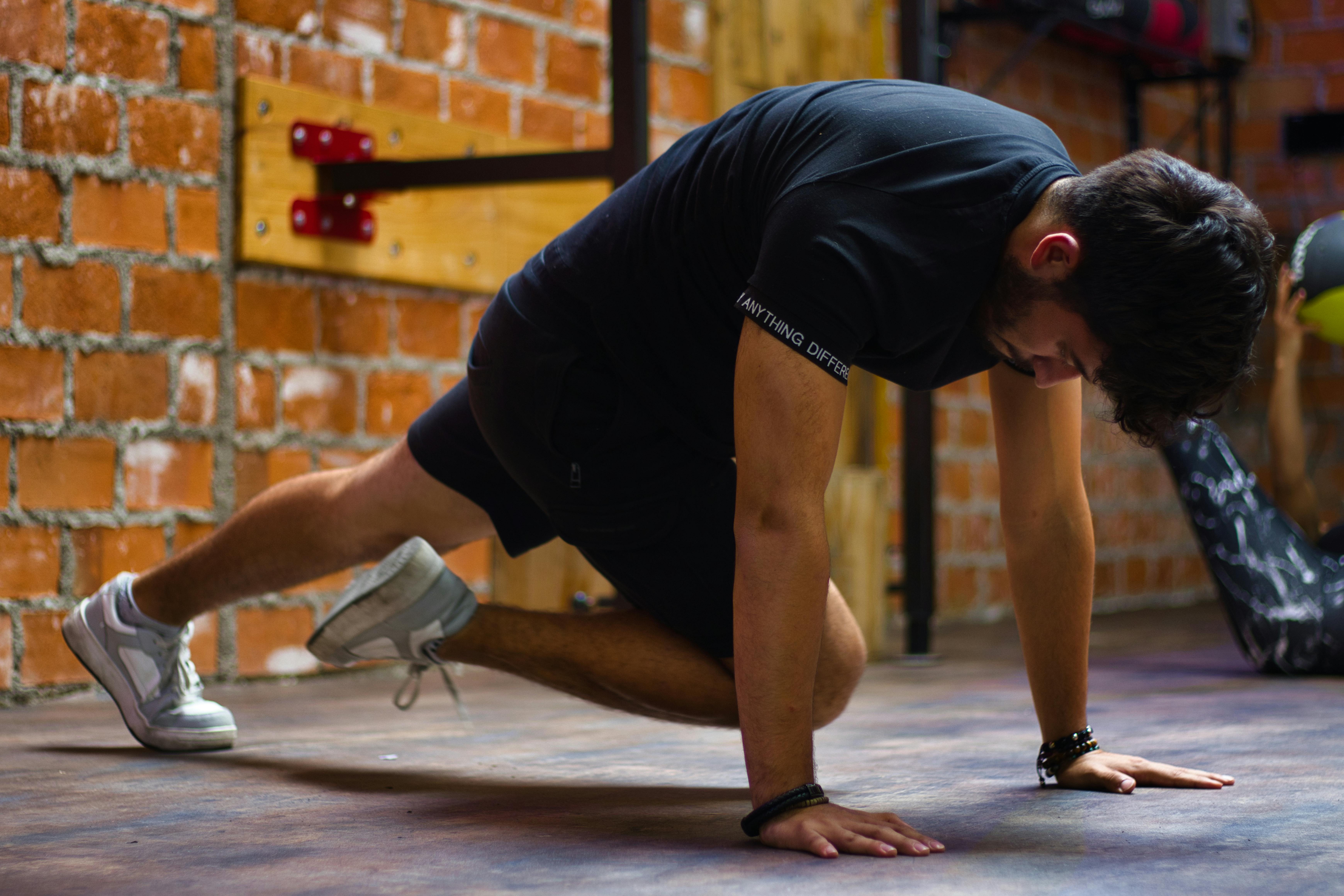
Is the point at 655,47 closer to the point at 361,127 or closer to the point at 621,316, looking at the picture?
the point at 361,127

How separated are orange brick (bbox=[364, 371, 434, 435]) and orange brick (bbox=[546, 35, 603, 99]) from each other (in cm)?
78

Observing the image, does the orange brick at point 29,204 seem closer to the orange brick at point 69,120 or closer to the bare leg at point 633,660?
the orange brick at point 69,120

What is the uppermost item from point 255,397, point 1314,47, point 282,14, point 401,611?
point 1314,47

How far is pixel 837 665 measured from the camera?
5.77ft

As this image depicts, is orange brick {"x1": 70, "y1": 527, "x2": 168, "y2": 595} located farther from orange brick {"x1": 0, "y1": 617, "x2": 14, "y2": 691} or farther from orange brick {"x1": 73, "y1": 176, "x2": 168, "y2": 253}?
orange brick {"x1": 73, "y1": 176, "x2": 168, "y2": 253}

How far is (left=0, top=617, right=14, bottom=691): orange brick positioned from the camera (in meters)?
2.52

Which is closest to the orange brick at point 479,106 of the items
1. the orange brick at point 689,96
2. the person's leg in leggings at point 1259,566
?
the orange brick at point 689,96

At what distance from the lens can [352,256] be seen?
2.99 meters

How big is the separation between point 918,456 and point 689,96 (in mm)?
1133

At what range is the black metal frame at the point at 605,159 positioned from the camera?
8.50 ft

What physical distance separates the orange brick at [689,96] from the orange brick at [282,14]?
1017 millimetres

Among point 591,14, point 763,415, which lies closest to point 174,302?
point 591,14

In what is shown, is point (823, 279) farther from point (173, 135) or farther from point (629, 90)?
point (173, 135)

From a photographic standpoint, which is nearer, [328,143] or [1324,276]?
[328,143]
